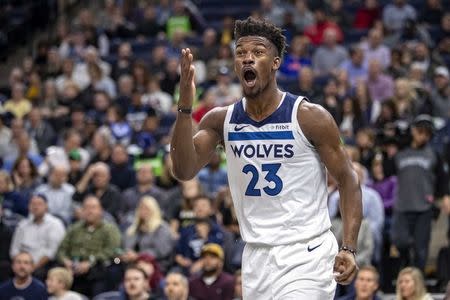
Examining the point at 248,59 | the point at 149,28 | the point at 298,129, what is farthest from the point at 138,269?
the point at 149,28

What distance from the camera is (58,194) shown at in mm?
13156

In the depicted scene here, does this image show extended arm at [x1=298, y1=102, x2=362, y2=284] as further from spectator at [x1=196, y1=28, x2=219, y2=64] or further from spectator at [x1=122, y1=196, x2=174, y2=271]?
spectator at [x1=196, y1=28, x2=219, y2=64]

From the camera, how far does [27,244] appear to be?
12258 millimetres

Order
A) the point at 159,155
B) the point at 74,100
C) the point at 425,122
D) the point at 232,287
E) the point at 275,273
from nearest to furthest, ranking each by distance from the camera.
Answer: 1. the point at 275,273
2. the point at 232,287
3. the point at 425,122
4. the point at 159,155
5. the point at 74,100

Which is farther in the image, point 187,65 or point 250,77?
point 250,77

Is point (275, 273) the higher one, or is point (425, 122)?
point (425, 122)

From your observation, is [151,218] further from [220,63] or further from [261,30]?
[261,30]

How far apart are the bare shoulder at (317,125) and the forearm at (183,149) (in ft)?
2.02

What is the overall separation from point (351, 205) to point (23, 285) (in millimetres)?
5465

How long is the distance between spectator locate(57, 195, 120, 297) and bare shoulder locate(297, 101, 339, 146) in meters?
6.02

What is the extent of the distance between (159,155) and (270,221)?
8092 mm

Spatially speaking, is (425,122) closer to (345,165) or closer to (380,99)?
(380,99)

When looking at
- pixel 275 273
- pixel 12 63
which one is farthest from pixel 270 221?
pixel 12 63

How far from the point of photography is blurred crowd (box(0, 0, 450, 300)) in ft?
37.9
